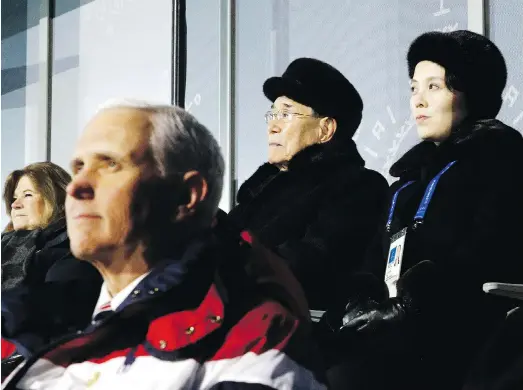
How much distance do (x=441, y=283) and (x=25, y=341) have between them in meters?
0.92

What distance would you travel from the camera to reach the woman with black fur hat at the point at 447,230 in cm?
235

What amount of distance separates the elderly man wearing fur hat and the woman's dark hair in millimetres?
514

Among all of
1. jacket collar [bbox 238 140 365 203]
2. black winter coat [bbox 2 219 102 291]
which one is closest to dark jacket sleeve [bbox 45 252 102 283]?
black winter coat [bbox 2 219 102 291]

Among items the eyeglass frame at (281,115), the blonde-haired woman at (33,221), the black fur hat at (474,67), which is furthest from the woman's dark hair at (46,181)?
the black fur hat at (474,67)

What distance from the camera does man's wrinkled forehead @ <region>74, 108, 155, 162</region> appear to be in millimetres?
2033

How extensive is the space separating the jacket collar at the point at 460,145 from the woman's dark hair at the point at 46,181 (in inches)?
41.7

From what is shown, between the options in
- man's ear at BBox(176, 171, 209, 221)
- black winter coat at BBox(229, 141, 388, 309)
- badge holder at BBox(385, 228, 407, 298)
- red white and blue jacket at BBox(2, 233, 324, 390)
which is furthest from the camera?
black winter coat at BBox(229, 141, 388, 309)

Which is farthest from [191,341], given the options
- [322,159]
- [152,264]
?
[322,159]

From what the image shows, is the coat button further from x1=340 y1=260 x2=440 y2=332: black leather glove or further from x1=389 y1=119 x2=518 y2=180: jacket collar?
x1=389 y1=119 x2=518 y2=180: jacket collar

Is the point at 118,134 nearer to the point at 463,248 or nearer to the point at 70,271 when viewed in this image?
the point at 70,271

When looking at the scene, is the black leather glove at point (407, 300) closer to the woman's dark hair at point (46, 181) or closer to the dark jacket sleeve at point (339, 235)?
the dark jacket sleeve at point (339, 235)

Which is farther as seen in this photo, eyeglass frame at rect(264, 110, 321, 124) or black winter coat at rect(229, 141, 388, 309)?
eyeglass frame at rect(264, 110, 321, 124)

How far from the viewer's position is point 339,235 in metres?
2.77

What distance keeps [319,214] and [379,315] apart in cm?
56
